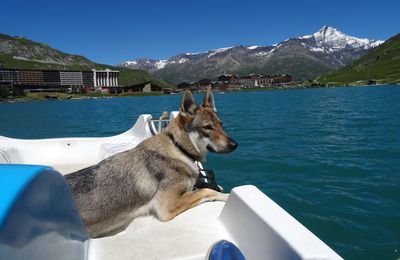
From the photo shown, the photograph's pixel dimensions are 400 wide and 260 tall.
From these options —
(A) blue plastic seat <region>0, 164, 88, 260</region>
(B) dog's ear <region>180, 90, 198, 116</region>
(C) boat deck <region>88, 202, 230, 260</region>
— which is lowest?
(C) boat deck <region>88, 202, 230, 260</region>

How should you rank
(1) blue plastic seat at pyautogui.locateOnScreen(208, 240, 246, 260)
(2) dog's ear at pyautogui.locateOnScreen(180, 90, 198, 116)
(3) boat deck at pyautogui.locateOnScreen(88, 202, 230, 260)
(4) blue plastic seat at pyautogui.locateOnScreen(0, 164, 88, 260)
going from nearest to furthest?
(4) blue plastic seat at pyautogui.locateOnScreen(0, 164, 88, 260)
(1) blue plastic seat at pyautogui.locateOnScreen(208, 240, 246, 260)
(3) boat deck at pyautogui.locateOnScreen(88, 202, 230, 260)
(2) dog's ear at pyautogui.locateOnScreen(180, 90, 198, 116)

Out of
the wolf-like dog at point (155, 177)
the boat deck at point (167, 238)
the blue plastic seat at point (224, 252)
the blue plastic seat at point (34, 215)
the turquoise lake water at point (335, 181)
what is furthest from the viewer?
the turquoise lake water at point (335, 181)

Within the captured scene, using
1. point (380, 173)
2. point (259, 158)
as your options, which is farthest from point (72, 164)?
point (380, 173)

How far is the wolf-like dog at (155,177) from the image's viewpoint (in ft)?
17.0

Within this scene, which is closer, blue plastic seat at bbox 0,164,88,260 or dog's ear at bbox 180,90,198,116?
blue plastic seat at bbox 0,164,88,260

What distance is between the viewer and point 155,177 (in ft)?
18.8

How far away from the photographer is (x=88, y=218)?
5055 mm

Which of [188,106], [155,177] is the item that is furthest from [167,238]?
[188,106]

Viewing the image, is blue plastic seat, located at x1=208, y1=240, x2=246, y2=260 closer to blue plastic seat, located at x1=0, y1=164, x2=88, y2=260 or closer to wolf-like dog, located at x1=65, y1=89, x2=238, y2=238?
blue plastic seat, located at x1=0, y1=164, x2=88, y2=260

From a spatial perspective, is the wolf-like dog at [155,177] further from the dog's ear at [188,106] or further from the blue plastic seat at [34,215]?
the blue plastic seat at [34,215]

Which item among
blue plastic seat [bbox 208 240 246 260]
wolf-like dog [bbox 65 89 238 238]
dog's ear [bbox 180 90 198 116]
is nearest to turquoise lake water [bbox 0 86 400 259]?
wolf-like dog [bbox 65 89 238 238]

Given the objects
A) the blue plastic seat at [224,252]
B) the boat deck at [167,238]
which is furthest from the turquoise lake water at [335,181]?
the blue plastic seat at [224,252]

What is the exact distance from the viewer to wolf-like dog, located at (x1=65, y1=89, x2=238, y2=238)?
5180 mm

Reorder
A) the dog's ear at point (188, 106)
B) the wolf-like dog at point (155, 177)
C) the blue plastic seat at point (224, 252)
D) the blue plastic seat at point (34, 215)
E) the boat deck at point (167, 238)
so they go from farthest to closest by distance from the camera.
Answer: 1. the dog's ear at point (188, 106)
2. the wolf-like dog at point (155, 177)
3. the boat deck at point (167, 238)
4. the blue plastic seat at point (224, 252)
5. the blue plastic seat at point (34, 215)
